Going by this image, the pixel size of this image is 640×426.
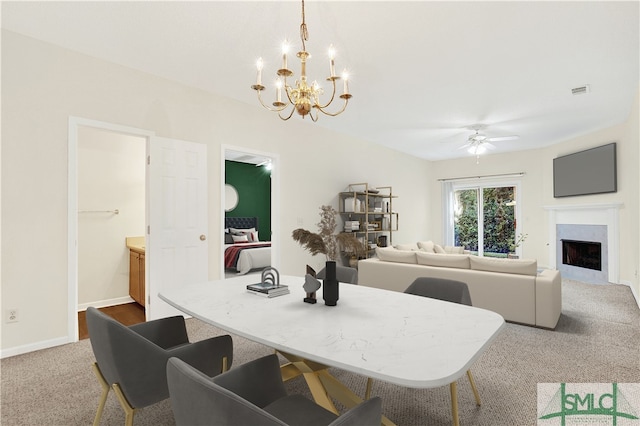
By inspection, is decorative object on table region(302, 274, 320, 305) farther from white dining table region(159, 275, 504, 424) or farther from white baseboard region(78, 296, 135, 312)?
white baseboard region(78, 296, 135, 312)

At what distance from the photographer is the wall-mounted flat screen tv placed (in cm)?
559

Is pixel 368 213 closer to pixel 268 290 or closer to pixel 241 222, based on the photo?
pixel 241 222

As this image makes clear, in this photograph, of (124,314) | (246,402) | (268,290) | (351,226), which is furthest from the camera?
(351,226)

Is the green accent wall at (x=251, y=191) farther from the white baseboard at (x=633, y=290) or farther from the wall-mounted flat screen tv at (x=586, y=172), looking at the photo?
the white baseboard at (x=633, y=290)

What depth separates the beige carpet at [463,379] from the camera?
6.38 ft

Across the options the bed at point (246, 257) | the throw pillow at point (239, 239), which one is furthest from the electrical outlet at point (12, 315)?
the throw pillow at point (239, 239)

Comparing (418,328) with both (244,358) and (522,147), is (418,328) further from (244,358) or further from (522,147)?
(522,147)

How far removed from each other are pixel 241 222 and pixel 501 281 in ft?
20.1

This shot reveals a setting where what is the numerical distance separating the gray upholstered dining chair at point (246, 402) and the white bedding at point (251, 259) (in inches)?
197

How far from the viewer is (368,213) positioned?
246 inches

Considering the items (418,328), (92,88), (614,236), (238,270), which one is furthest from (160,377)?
(614,236)

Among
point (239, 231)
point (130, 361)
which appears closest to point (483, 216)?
point (239, 231)

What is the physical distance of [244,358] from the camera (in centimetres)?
271

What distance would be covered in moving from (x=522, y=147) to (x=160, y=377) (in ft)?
25.9
